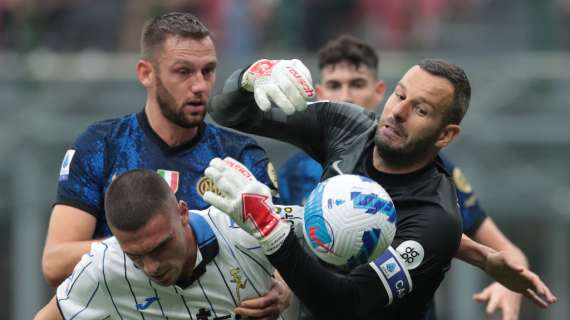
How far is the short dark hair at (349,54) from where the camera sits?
27.1 ft

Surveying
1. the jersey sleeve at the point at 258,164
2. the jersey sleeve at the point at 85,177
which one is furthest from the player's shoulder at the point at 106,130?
the jersey sleeve at the point at 258,164

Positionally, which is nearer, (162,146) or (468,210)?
(162,146)

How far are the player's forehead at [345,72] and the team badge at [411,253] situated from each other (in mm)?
2521

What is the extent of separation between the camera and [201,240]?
555cm

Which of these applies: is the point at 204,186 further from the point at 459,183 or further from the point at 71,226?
the point at 459,183

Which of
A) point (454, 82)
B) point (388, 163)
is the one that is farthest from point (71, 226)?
point (454, 82)

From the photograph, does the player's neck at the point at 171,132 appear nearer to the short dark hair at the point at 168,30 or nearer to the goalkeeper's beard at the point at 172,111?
the goalkeeper's beard at the point at 172,111

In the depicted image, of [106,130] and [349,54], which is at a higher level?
[106,130]

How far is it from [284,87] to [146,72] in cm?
134

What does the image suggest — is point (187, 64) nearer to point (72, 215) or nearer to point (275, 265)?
point (72, 215)

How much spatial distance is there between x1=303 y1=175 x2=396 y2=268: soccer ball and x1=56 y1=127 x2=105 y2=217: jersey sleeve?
1396 millimetres

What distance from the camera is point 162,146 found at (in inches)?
258

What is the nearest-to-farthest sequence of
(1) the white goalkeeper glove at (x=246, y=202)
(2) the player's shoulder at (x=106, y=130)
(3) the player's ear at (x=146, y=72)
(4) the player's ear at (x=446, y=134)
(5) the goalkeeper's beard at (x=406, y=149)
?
(1) the white goalkeeper glove at (x=246, y=202), (5) the goalkeeper's beard at (x=406, y=149), (4) the player's ear at (x=446, y=134), (2) the player's shoulder at (x=106, y=130), (3) the player's ear at (x=146, y=72)

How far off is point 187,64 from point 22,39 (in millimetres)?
7169
